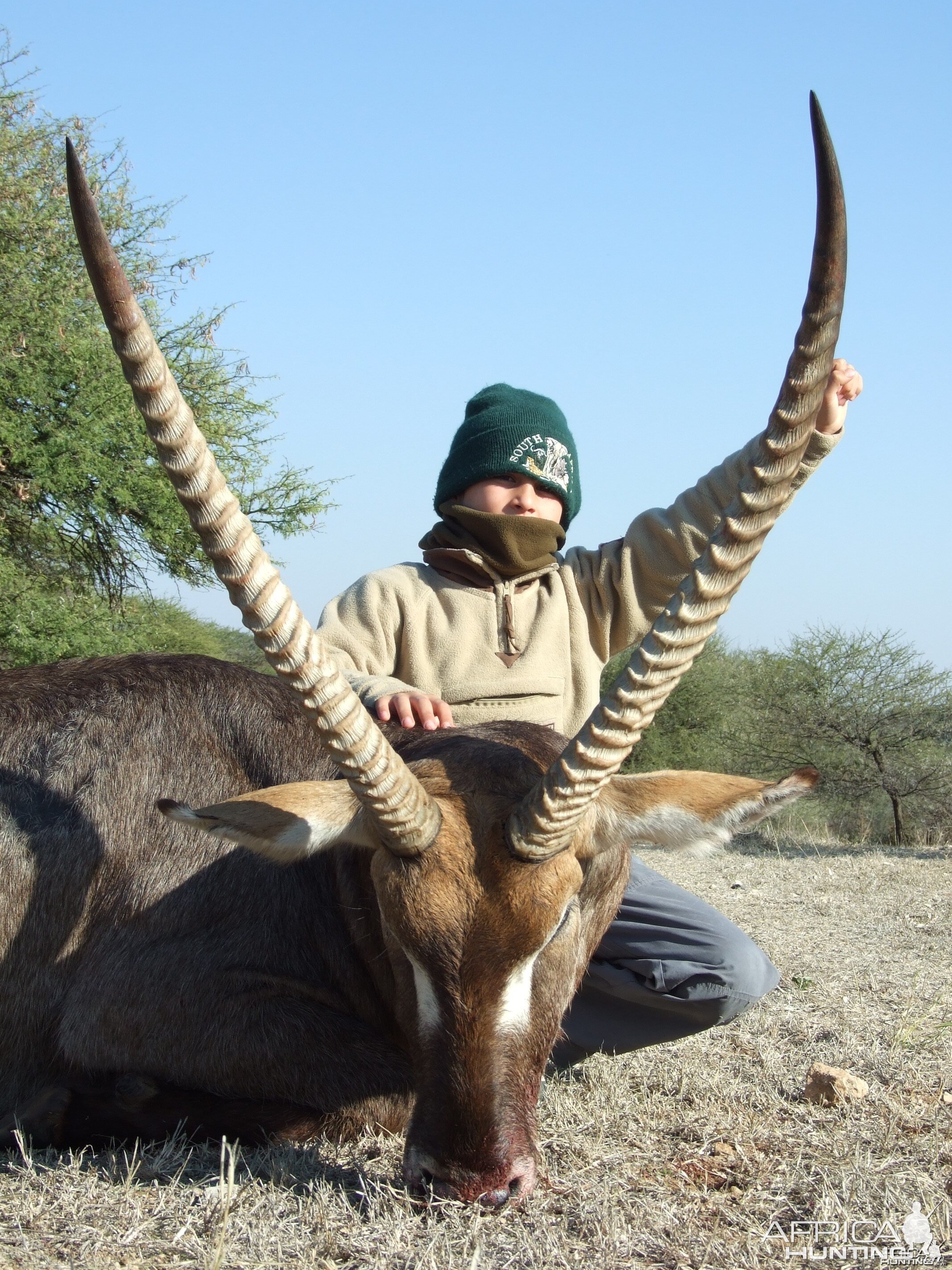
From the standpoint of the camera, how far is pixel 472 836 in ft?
11.1

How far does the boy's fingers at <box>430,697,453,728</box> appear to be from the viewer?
4.41m

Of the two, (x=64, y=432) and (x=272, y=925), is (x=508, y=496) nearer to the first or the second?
(x=272, y=925)

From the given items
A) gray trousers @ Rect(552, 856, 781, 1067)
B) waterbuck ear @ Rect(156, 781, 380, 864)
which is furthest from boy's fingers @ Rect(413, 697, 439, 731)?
gray trousers @ Rect(552, 856, 781, 1067)

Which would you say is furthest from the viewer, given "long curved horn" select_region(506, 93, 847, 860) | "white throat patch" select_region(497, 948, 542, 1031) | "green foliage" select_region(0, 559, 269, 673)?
"green foliage" select_region(0, 559, 269, 673)

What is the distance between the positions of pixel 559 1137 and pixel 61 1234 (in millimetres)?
1729

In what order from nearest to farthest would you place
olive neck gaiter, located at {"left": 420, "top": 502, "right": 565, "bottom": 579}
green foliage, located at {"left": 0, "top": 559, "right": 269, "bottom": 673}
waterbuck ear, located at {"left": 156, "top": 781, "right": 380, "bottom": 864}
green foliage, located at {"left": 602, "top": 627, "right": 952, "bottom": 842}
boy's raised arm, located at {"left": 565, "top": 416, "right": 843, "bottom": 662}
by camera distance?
waterbuck ear, located at {"left": 156, "top": 781, "right": 380, "bottom": 864}
boy's raised arm, located at {"left": 565, "top": 416, "right": 843, "bottom": 662}
olive neck gaiter, located at {"left": 420, "top": 502, "right": 565, "bottom": 579}
green foliage, located at {"left": 0, "top": 559, "right": 269, "bottom": 673}
green foliage, located at {"left": 602, "top": 627, "right": 952, "bottom": 842}

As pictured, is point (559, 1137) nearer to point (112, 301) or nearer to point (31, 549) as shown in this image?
point (112, 301)

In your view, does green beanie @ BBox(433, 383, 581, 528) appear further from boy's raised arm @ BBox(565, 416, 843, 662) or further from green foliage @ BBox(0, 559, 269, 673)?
green foliage @ BBox(0, 559, 269, 673)

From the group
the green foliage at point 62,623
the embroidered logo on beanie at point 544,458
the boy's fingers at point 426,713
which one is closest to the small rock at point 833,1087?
the boy's fingers at point 426,713

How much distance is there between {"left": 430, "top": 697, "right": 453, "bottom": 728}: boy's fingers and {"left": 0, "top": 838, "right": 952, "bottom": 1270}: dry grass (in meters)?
1.54

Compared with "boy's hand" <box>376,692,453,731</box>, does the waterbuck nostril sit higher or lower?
lower

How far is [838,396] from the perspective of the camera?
4.45 metres

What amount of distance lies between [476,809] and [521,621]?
1.88 metres

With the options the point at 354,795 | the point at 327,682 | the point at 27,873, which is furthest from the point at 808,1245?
the point at 27,873
